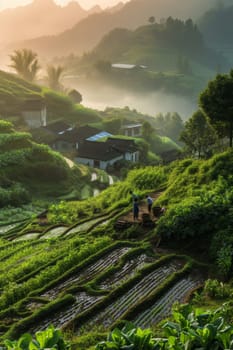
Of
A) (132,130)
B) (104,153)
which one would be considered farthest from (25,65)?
(104,153)

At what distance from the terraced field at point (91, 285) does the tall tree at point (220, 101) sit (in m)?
14.4

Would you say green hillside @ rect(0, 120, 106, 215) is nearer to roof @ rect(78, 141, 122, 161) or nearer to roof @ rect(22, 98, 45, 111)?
roof @ rect(78, 141, 122, 161)

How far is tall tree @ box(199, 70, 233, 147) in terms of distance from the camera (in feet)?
106

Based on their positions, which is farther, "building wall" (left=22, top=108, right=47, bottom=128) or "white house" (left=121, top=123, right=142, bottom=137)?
"white house" (left=121, top=123, right=142, bottom=137)

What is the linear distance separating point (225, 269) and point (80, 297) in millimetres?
5564

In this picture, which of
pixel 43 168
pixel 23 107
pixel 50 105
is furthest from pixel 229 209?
pixel 50 105

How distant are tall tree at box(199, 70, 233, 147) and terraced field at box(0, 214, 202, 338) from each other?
47.2 feet

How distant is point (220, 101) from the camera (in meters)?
32.4

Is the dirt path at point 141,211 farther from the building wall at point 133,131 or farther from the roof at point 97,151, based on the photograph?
the building wall at point 133,131

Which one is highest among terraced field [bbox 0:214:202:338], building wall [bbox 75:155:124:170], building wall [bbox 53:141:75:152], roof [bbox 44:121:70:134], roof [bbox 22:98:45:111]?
roof [bbox 22:98:45:111]

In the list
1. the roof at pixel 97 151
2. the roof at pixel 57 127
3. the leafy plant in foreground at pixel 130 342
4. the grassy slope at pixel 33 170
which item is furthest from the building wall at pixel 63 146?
the leafy plant in foreground at pixel 130 342

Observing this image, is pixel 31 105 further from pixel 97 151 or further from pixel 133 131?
pixel 133 131

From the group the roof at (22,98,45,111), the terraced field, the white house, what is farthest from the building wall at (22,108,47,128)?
the terraced field

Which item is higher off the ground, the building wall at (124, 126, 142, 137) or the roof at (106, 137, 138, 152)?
the building wall at (124, 126, 142, 137)
